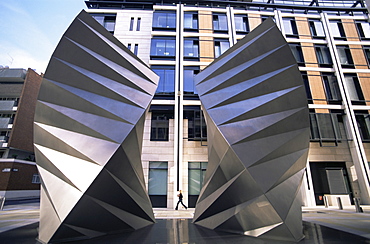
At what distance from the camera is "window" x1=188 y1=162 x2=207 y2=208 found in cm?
2106

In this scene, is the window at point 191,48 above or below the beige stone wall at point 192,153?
above

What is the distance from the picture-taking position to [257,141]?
8016 millimetres

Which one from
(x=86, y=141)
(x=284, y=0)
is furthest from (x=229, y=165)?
(x=284, y=0)

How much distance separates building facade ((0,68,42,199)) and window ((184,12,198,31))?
30995mm

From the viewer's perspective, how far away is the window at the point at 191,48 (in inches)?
1025

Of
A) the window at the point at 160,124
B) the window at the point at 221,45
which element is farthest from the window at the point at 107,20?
the window at the point at 221,45

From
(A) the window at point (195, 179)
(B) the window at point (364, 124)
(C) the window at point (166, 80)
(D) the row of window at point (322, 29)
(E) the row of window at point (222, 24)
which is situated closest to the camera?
(A) the window at point (195, 179)

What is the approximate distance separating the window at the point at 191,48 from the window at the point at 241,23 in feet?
20.6

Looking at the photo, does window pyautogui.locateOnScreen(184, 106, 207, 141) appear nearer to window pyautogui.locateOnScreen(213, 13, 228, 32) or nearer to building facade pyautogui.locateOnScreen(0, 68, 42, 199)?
window pyautogui.locateOnScreen(213, 13, 228, 32)

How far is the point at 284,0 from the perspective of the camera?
31328mm

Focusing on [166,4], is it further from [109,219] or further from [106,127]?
[109,219]

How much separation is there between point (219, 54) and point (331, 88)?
1480 centimetres

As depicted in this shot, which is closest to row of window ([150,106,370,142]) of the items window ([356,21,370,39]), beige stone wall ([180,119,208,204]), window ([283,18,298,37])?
beige stone wall ([180,119,208,204])

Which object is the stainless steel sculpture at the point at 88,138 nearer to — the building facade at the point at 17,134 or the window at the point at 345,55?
the window at the point at 345,55
